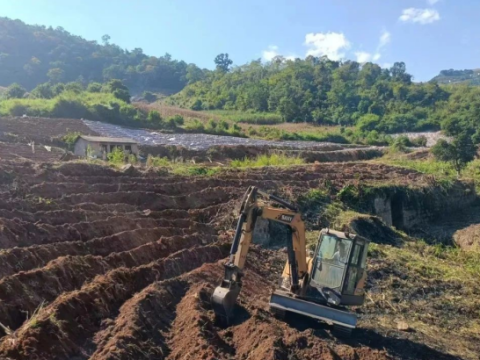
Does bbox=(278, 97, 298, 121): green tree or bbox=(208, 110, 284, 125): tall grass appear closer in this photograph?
bbox=(208, 110, 284, 125): tall grass

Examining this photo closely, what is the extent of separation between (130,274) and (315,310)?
4198 mm

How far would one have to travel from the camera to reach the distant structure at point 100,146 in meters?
30.2

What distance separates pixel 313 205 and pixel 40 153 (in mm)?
15913

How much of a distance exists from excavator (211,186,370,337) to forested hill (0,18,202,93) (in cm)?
10602

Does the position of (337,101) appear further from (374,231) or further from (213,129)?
(374,231)

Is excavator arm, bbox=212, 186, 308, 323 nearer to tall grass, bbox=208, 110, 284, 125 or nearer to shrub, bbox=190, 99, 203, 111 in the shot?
tall grass, bbox=208, 110, 284, 125

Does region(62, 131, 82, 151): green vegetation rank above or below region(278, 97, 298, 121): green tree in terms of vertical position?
below

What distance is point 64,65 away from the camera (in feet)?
403

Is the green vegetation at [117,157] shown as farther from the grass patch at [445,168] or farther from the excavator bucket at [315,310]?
the grass patch at [445,168]

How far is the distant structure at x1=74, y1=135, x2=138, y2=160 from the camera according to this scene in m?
30.2

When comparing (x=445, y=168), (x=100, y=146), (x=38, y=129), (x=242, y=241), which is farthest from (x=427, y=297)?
(x=38, y=129)

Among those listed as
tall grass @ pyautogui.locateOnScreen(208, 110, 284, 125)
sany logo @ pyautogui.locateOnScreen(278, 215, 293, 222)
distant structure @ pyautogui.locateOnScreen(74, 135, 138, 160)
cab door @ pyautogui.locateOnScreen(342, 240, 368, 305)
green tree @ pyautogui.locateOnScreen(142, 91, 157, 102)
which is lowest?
green tree @ pyautogui.locateOnScreen(142, 91, 157, 102)

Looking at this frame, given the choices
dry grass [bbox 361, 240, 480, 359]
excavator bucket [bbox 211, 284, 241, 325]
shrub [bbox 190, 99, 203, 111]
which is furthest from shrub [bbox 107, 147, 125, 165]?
shrub [bbox 190, 99, 203, 111]

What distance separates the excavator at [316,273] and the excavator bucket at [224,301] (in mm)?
28
